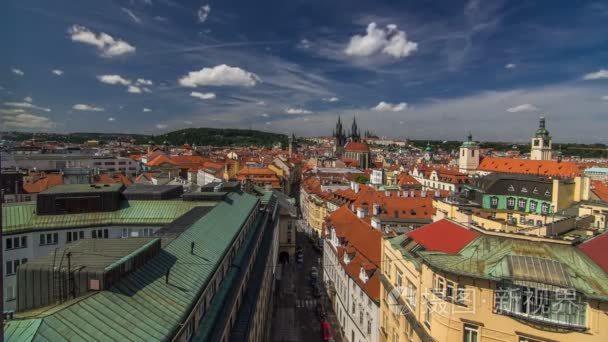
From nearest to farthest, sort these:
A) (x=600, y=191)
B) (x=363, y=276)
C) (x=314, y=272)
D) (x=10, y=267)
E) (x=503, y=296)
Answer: (x=503, y=296) → (x=10, y=267) → (x=363, y=276) → (x=600, y=191) → (x=314, y=272)

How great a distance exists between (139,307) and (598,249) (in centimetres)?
2257

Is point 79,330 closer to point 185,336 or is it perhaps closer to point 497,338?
point 185,336

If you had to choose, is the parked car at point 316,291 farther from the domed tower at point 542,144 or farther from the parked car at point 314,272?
the domed tower at point 542,144

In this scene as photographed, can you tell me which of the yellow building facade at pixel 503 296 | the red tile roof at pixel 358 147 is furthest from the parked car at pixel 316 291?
the red tile roof at pixel 358 147

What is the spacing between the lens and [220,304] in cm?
2150

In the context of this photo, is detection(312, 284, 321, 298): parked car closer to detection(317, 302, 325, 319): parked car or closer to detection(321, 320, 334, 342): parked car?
detection(317, 302, 325, 319): parked car

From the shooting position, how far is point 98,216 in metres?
35.9

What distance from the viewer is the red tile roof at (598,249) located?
18.8 meters

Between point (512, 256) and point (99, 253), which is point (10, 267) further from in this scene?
point (512, 256)

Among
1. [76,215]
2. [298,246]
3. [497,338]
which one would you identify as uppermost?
[76,215]

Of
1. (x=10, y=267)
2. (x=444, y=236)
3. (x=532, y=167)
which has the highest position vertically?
(x=532, y=167)

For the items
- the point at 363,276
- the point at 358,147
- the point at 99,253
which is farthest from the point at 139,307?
the point at 358,147

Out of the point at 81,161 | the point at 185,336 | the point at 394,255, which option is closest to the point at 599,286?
the point at 394,255

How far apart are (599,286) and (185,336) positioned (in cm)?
1911
